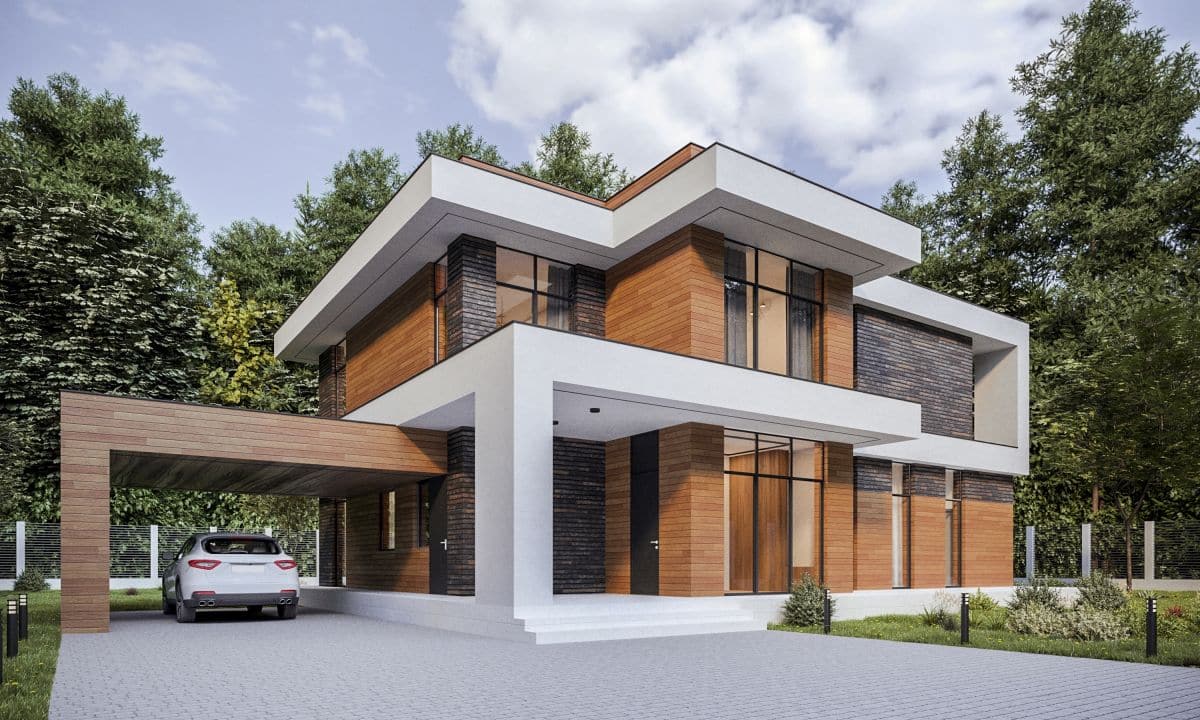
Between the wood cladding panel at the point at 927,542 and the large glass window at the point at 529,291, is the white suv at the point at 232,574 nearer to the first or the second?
the large glass window at the point at 529,291

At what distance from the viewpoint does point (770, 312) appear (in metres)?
17.2

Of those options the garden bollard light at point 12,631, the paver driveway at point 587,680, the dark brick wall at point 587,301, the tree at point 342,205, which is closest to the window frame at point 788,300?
the dark brick wall at point 587,301

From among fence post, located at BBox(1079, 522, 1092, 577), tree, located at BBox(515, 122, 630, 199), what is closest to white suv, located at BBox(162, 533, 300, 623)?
fence post, located at BBox(1079, 522, 1092, 577)

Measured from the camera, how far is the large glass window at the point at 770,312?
16594mm

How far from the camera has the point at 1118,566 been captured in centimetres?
2595

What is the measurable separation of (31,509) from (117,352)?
5.61 metres

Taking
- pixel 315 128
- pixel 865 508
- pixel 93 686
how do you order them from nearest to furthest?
pixel 93 686, pixel 865 508, pixel 315 128

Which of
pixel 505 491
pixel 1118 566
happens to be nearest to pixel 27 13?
pixel 505 491

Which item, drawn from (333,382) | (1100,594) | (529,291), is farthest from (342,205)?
Answer: (1100,594)

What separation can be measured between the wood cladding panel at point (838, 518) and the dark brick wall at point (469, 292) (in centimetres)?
730

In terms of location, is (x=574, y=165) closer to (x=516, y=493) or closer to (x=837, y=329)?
(x=837, y=329)

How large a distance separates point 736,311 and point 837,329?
267 cm

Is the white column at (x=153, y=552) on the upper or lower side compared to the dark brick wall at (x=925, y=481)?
lower

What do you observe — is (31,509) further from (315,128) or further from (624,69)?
(624,69)
